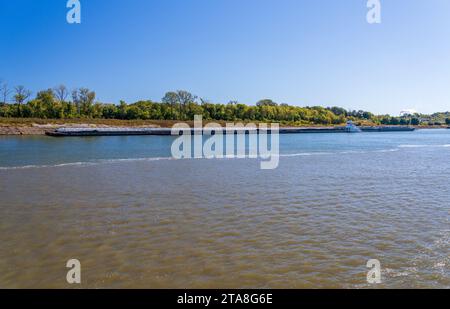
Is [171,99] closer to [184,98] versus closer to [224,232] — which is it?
[184,98]

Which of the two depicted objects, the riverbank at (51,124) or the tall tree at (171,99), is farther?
the tall tree at (171,99)

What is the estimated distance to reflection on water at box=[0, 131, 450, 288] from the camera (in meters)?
5.62

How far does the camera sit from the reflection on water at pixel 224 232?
5.62m

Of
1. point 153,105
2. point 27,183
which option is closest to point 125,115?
point 153,105

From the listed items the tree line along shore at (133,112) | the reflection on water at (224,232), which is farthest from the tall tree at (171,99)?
the reflection on water at (224,232)

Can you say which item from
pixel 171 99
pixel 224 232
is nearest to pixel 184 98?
pixel 171 99

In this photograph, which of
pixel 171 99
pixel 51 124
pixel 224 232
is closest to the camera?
pixel 224 232

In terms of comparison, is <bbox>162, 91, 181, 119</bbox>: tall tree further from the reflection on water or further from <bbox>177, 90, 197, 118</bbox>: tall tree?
the reflection on water

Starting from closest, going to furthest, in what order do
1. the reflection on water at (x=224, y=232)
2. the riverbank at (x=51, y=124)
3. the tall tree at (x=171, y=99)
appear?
the reflection on water at (x=224, y=232), the riverbank at (x=51, y=124), the tall tree at (x=171, y=99)

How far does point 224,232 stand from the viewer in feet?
25.4

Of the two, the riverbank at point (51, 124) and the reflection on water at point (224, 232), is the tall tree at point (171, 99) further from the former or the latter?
the reflection on water at point (224, 232)

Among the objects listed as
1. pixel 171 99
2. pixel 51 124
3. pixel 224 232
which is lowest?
pixel 224 232

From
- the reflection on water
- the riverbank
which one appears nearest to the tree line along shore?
the riverbank

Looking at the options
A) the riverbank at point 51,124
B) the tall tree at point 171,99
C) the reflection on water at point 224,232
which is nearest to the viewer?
the reflection on water at point 224,232
